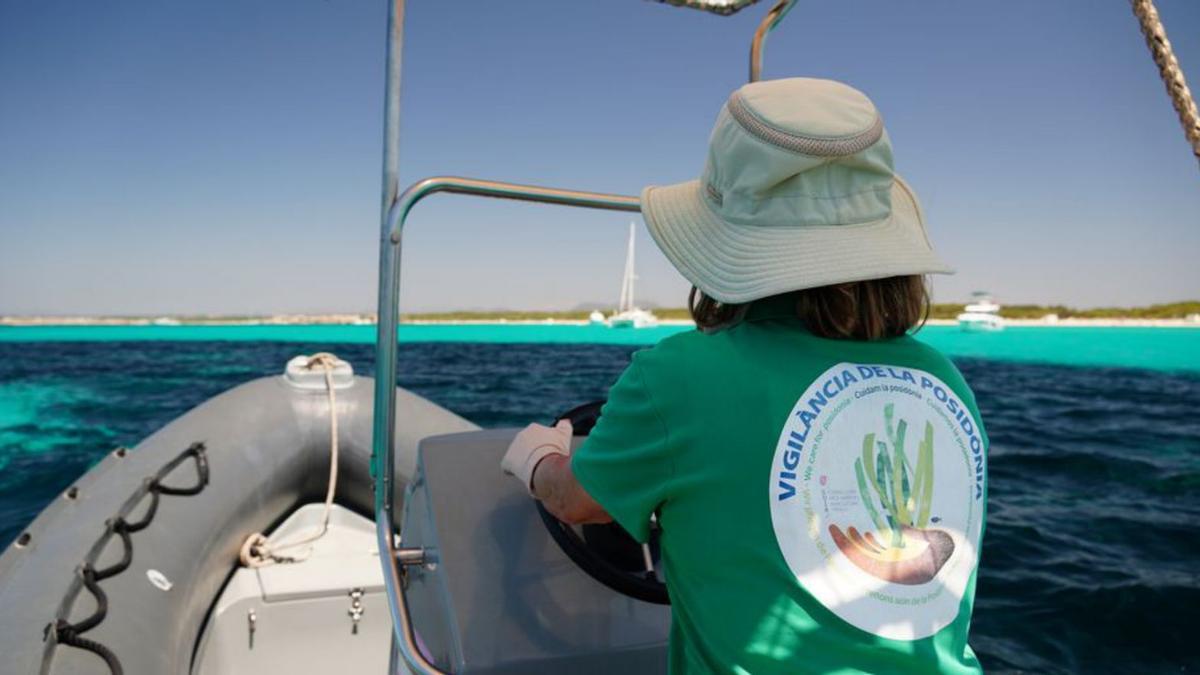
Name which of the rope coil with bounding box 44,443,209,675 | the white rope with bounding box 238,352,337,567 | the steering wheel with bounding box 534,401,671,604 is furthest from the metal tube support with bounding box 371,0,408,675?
the white rope with bounding box 238,352,337,567

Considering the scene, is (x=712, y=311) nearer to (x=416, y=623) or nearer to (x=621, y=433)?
(x=621, y=433)

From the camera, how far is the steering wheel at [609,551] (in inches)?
33.3

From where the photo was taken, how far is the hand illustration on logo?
543mm

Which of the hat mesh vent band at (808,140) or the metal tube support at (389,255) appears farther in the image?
the metal tube support at (389,255)

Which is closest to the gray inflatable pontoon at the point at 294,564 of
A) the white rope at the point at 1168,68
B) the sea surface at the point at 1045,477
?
the white rope at the point at 1168,68

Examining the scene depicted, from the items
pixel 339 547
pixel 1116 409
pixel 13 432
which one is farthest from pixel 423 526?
pixel 1116 409

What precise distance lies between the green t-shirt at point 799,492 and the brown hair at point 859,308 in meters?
0.01

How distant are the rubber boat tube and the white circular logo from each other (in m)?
1.28

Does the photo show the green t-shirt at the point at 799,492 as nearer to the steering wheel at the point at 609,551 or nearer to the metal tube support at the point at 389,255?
the steering wheel at the point at 609,551

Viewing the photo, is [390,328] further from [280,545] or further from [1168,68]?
[280,545]

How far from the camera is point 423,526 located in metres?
0.98

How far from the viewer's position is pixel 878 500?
553mm

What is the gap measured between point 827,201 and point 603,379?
8783 millimetres

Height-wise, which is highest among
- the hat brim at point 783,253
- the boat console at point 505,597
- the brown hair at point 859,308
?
the hat brim at point 783,253
